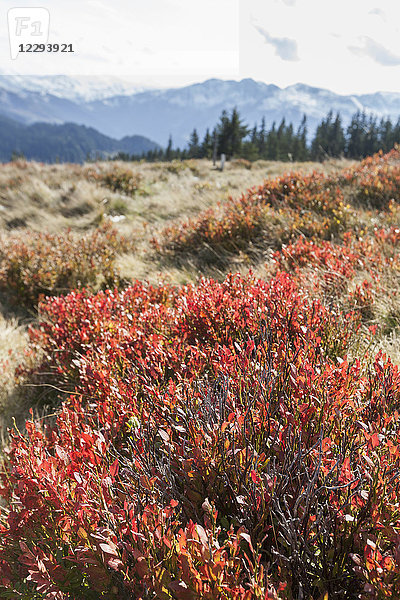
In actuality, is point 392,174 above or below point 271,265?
above

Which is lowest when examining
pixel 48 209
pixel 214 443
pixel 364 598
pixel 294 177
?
pixel 364 598

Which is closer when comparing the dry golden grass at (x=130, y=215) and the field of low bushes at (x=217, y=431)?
the field of low bushes at (x=217, y=431)

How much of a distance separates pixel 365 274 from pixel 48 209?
10091 millimetres

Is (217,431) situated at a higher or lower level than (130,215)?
lower

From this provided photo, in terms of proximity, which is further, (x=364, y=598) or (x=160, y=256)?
(x=160, y=256)

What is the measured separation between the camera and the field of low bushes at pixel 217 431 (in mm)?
1312

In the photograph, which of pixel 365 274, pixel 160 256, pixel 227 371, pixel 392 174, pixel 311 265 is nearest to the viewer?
pixel 227 371

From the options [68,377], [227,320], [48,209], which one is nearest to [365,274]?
[227,320]

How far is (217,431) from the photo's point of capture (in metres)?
1.67

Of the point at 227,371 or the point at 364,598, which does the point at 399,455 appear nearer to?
the point at 364,598

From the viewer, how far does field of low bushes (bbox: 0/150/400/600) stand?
131 cm

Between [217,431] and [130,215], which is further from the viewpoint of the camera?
[130,215]

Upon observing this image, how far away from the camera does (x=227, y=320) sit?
10.2 feet

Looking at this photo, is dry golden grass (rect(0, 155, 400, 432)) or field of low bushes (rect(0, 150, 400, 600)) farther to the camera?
dry golden grass (rect(0, 155, 400, 432))
